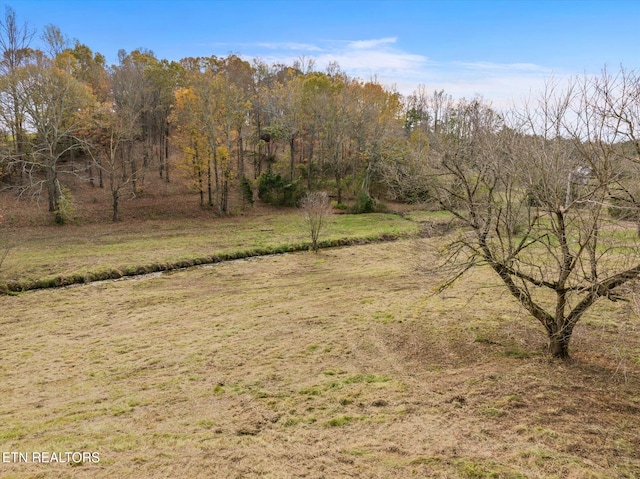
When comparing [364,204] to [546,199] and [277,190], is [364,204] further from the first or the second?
[546,199]

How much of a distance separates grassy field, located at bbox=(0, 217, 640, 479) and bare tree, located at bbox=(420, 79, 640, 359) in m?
1.07

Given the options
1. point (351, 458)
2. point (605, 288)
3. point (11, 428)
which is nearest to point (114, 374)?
point (11, 428)

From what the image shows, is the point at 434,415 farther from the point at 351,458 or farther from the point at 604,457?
the point at 604,457

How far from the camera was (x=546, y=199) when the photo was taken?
7199mm

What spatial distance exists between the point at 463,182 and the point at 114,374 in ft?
30.5

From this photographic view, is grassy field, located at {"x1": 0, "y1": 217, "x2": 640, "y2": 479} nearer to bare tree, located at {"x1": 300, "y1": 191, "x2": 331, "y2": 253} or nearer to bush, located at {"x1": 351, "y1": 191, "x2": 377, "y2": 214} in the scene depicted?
bare tree, located at {"x1": 300, "y1": 191, "x2": 331, "y2": 253}

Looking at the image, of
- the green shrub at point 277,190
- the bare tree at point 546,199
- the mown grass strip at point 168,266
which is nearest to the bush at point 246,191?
the green shrub at point 277,190

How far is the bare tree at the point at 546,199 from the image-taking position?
22.1 feet

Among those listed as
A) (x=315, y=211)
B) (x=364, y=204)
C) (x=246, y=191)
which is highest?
(x=246, y=191)

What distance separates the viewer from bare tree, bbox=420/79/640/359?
6723mm

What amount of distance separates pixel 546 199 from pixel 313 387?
5959mm

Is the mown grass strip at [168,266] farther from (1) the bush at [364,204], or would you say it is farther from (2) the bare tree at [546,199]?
(2) the bare tree at [546,199]

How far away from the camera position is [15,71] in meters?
24.2

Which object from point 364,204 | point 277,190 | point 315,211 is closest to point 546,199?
point 315,211
